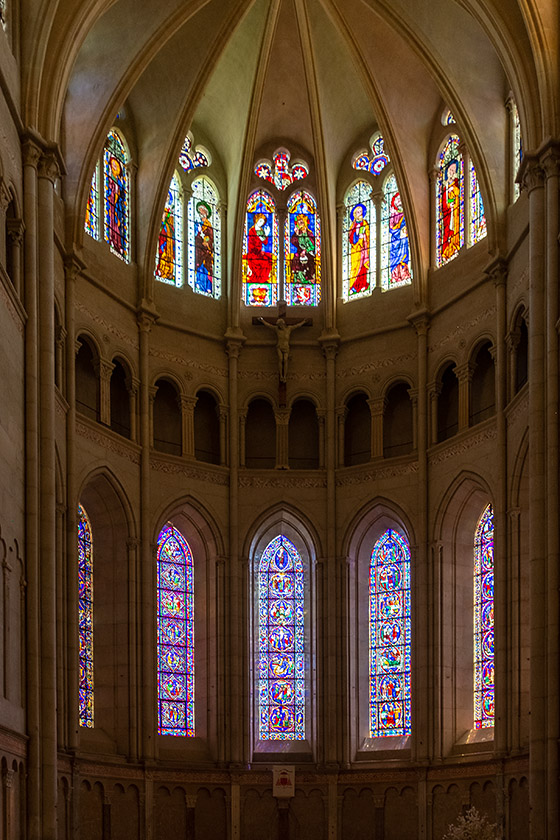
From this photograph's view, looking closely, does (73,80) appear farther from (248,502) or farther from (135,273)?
(248,502)

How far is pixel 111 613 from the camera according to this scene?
33.8 meters

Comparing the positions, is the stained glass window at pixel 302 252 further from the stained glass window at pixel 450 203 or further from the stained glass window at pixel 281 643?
the stained glass window at pixel 281 643

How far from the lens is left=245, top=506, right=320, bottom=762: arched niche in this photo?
35031 mm

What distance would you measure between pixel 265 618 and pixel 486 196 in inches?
403

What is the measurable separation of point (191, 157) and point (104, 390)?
6.68m


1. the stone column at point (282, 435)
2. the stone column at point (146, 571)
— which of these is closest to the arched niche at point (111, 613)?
the stone column at point (146, 571)

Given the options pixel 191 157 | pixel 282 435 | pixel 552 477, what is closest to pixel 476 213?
pixel 282 435

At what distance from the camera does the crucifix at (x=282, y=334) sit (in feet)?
121

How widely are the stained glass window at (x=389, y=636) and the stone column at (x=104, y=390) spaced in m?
6.73

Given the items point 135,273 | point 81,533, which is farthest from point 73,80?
point 81,533

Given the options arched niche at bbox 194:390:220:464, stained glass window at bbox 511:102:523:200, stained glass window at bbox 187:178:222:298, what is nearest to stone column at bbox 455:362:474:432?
stained glass window at bbox 511:102:523:200

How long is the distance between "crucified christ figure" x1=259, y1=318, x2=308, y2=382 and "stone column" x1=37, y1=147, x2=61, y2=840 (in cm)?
837

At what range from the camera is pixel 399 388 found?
3638cm

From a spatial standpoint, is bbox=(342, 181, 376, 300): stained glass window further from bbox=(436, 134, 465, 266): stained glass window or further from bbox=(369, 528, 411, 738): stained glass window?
bbox=(369, 528, 411, 738): stained glass window
